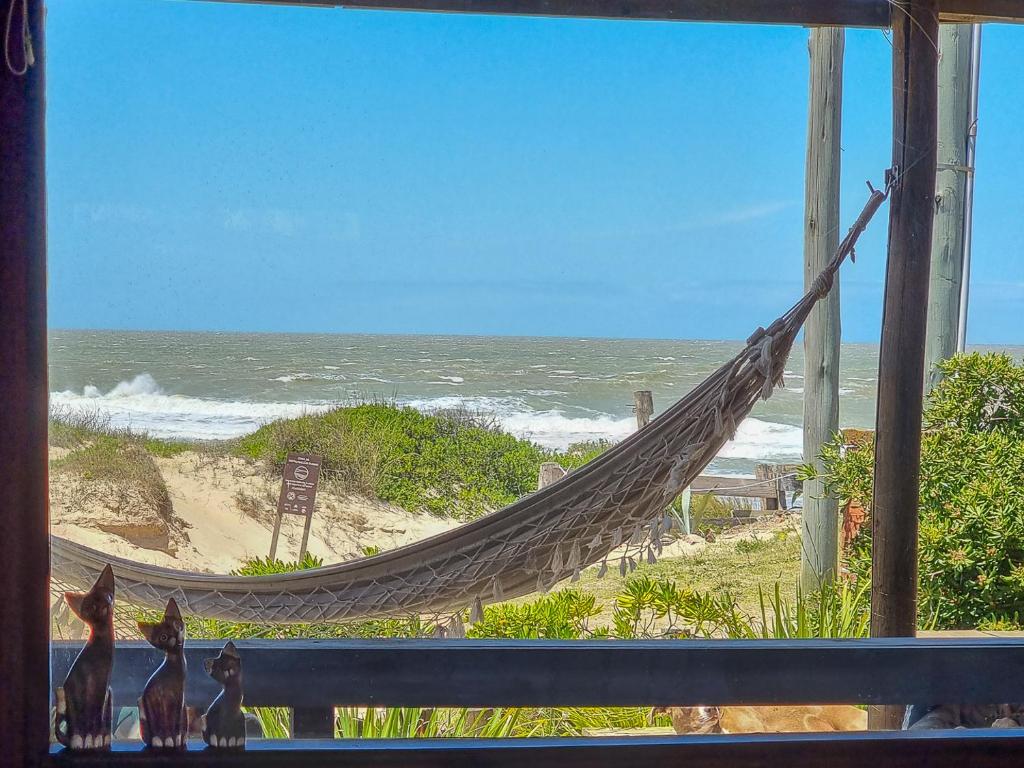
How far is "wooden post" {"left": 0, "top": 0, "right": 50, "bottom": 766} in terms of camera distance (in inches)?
20.1

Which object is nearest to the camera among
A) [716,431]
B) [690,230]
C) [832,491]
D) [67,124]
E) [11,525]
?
[11,525]

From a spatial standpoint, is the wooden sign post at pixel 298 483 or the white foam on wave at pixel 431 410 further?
the white foam on wave at pixel 431 410

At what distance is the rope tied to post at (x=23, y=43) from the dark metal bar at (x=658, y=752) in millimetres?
430

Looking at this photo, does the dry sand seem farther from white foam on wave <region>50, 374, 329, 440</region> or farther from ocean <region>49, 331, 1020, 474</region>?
ocean <region>49, 331, 1020, 474</region>

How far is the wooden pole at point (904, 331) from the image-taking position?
1187 millimetres

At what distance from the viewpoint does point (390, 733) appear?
1.44m

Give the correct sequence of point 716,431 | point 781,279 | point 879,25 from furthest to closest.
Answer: point 781,279 → point 716,431 → point 879,25

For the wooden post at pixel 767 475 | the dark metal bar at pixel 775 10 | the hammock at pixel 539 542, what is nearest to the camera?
the dark metal bar at pixel 775 10

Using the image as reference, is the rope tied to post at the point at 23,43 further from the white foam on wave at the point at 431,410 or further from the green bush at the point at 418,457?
the white foam on wave at the point at 431,410

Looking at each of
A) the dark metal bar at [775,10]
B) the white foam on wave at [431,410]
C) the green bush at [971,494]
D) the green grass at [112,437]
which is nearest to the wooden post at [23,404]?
the dark metal bar at [775,10]

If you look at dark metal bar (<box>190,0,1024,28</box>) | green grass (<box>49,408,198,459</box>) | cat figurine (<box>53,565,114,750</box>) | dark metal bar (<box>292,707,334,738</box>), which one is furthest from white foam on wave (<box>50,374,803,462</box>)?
cat figurine (<box>53,565,114,750</box>)

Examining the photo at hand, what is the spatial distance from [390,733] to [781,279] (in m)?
8.71

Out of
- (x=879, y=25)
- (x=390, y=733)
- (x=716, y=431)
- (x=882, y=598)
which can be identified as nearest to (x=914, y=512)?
(x=882, y=598)

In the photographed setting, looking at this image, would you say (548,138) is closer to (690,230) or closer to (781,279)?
(690,230)
